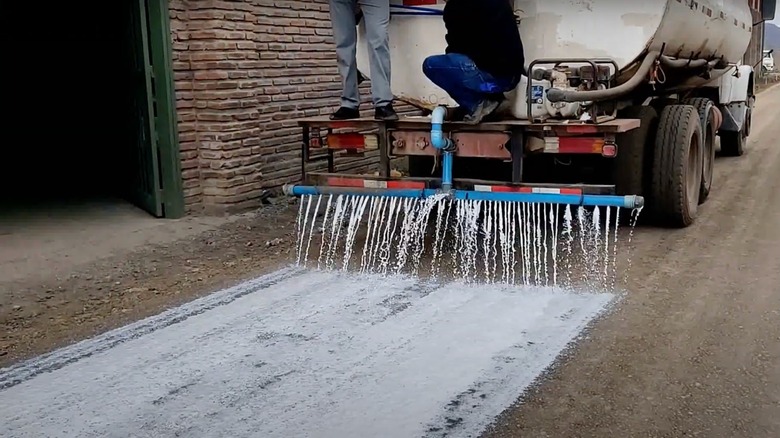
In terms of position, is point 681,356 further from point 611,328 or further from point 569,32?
point 569,32

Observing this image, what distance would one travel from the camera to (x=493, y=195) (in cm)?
595

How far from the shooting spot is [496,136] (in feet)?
19.8

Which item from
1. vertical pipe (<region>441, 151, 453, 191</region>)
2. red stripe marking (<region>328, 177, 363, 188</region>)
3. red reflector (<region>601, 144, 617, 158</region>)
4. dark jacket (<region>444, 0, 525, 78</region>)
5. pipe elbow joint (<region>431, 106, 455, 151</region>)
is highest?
dark jacket (<region>444, 0, 525, 78</region>)

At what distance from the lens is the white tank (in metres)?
6.32

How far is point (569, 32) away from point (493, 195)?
1544 mm

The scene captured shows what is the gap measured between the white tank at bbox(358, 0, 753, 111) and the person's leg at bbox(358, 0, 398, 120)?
34 centimetres

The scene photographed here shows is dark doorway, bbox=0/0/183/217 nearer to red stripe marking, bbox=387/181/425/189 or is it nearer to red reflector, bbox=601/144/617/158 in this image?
red stripe marking, bbox=387/181/425/189

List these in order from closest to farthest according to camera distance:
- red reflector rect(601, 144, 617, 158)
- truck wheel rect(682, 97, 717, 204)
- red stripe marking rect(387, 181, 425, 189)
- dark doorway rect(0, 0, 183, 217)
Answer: red reflector rect(601, 144, 617, 158)
red stripe marking rect(387, 181, 425, 189)
dark doorway rect(0, 0, 183, 217)
truck wheel rect(682, 97, 717, 204)

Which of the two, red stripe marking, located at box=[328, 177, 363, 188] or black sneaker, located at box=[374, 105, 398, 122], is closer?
red stripe marking, located at box=[328, 177, 363, 188]

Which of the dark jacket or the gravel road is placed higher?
the dark jacket

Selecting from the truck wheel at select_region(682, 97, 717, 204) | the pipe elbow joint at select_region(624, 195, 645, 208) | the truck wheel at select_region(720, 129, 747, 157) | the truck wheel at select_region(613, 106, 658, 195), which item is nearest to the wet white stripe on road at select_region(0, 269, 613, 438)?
the pipe elbow joint at select_region(624, 195, 645, 208)

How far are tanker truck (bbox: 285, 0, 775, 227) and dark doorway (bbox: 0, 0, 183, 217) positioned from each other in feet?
6.06

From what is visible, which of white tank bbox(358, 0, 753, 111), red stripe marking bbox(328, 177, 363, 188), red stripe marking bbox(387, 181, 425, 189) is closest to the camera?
red stripe marking bbox(387, 181, 425, 189)

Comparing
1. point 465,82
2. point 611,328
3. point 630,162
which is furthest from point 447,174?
point 630,162
